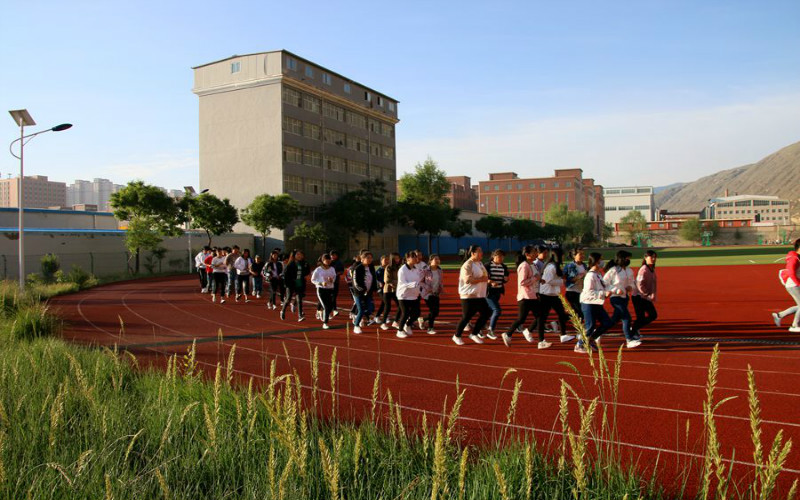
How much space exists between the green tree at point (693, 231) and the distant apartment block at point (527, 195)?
27739 mm

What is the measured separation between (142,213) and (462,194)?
113388 mm

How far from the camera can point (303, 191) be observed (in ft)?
192

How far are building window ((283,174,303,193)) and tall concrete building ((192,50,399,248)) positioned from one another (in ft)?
0.31

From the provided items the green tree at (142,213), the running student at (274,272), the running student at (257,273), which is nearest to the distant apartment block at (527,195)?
the green tree at (142,213)

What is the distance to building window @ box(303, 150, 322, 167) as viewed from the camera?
59.2 metres

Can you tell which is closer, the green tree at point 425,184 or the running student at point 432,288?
the running student at point 432,288

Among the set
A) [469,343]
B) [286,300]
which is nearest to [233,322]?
[286,300]

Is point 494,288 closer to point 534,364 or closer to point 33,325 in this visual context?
point 534,364

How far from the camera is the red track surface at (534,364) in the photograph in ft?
19.2

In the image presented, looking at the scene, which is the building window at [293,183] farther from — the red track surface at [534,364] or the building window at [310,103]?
the red track surface at [534,364]

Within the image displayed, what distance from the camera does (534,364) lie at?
930 cm

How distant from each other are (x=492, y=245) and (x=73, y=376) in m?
97.0

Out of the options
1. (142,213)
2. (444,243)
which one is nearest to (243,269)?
(142,213)

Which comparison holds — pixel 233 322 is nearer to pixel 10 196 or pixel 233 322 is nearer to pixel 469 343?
pixel 469 343
